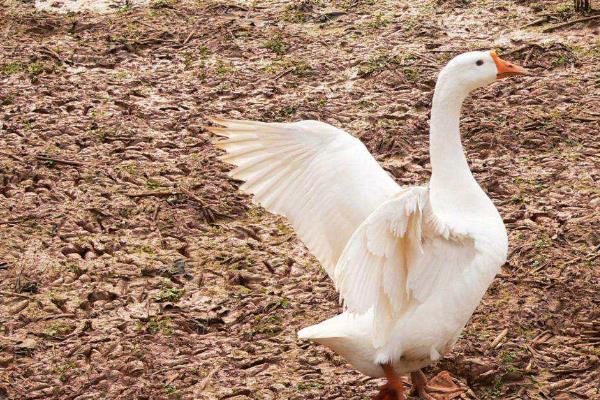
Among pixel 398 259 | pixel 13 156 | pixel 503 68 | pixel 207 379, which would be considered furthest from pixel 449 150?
pixel 13 156

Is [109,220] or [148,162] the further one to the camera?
[148,162]

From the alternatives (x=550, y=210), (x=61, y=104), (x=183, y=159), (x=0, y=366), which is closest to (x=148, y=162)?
(x=183, y=159)

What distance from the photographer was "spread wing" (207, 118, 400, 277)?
16.1 feet

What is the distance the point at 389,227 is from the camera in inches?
158

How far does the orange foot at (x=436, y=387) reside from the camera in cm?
491

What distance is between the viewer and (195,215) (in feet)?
21.7

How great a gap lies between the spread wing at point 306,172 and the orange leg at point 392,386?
65 cm

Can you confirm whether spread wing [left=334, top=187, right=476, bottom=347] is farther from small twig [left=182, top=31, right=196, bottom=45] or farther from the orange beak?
small twig [left=182, top=31, right=196, bottom=45]

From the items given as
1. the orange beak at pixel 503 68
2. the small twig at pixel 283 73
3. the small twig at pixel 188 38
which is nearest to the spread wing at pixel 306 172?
the orange beak at pixel 503 68

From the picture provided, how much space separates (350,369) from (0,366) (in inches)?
74.4

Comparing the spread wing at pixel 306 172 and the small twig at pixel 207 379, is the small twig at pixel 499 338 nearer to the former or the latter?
the spread wing at pixel 306 172

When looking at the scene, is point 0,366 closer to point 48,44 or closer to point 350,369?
point 350,369

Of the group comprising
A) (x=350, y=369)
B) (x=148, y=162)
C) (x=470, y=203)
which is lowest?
(x=350, y=369)

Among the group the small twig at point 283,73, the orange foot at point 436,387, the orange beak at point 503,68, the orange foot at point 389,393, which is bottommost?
the orange foot at point 436,387
